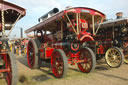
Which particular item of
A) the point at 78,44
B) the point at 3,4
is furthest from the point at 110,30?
the point at 3,4

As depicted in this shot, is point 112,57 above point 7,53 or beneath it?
beneath

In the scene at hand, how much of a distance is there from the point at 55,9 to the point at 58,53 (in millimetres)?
2554

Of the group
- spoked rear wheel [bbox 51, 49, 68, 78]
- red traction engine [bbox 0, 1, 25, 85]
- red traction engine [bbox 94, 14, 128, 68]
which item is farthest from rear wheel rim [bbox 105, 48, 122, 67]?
red traction engine [bbox 0, 1, 25, 85]

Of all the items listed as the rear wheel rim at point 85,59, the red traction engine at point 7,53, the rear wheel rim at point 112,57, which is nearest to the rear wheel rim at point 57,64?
the rear wheel rim at point 85,59

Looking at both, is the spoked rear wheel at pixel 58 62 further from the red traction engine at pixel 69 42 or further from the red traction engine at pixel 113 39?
the red traction engine at pixel 113 39

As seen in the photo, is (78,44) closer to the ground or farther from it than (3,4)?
closer to the ground

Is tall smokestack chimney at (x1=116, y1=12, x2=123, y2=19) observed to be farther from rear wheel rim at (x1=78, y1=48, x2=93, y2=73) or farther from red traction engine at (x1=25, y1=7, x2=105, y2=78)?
rear wheel rim at (x1=78, y1=48, x2=93, y2=73)

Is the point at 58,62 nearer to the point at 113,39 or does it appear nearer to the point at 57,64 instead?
the point at 57,64

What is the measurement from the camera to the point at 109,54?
541 cm

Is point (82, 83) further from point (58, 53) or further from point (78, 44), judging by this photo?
point (78, 44)

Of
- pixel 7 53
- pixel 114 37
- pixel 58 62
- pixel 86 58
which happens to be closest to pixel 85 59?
pixel 86 58

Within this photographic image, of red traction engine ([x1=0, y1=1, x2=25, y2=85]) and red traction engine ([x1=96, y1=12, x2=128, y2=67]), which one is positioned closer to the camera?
red traction engine ([x1=0, y1=1, x2=25, y2=85])

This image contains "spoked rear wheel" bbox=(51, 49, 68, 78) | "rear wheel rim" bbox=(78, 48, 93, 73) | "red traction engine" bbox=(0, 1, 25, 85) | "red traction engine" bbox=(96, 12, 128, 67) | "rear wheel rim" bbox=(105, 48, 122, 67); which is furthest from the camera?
"red traction engine" bbox=(96, 12, 128, 67)

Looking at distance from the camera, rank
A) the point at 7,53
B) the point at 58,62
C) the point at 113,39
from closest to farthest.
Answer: the point at 7,53, the point at 58,62, the point at 113,39
